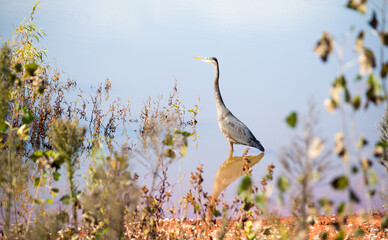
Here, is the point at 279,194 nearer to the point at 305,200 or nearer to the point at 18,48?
the point at 305,200

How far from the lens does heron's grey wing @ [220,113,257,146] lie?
8859mm

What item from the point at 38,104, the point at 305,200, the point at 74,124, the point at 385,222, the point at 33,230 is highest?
the point at 38,104

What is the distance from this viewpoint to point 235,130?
887 cm

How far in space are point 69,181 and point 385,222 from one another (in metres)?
1.86

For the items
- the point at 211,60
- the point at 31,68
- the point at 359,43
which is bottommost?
the point at 359,43

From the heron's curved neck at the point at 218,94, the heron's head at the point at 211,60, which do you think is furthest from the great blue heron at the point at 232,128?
the heron's head at the point at 211,60

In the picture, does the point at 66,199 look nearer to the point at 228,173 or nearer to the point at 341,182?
the point at 341,182

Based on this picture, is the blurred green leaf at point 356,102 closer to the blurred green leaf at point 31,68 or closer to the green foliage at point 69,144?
the green foliage at point 69,144

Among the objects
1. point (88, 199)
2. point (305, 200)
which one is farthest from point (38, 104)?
point (305, 200)

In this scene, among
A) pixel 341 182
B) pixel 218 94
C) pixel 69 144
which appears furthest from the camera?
pixel 218 94

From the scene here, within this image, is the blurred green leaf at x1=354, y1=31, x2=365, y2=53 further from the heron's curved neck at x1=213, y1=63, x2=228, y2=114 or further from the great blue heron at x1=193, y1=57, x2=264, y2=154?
the heron's curved neck at x1=213, y1=63, x2=228, y2=114

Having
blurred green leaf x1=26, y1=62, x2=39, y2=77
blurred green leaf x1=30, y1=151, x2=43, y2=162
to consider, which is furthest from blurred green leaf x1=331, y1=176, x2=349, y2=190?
blurred green leaf x1=26, y1=62, x2=39, y2=77

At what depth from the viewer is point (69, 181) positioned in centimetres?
257

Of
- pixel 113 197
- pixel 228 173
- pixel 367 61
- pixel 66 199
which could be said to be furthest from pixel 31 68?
pixel 228 173
